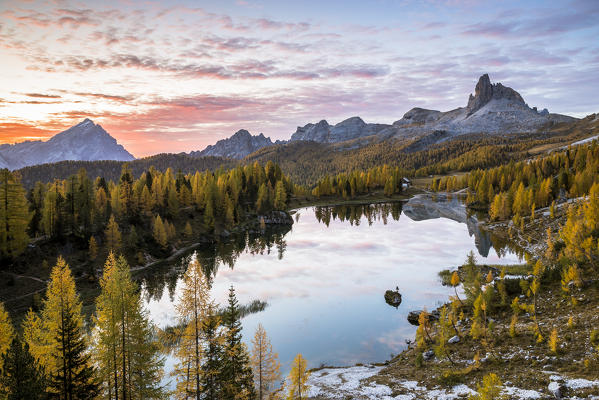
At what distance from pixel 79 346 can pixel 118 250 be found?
206ft

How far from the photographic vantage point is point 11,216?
65812mm

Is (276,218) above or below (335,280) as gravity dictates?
above

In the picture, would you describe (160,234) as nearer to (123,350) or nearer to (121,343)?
(121,343)

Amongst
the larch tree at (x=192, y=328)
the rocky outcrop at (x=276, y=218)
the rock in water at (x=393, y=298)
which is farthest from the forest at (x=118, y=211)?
the larch tree at (x=192, y=328)

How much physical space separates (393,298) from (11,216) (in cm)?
7472

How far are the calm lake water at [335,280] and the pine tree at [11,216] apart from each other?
25.1 metres

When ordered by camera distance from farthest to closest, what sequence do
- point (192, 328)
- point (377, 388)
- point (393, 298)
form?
point (393, 298)
point (377, 388)
point (192, 328)

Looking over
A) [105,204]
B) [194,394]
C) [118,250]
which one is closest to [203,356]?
[194,394]

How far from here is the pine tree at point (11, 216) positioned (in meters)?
64.8

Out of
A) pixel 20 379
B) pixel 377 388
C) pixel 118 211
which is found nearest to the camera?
pixel 20 379

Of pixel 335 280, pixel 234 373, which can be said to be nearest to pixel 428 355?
pixel 234 373

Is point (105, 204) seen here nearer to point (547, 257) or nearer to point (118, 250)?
point (118, 250)

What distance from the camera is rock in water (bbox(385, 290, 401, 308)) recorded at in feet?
196

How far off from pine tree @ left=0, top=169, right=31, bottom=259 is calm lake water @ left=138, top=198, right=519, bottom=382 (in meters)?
25.1
